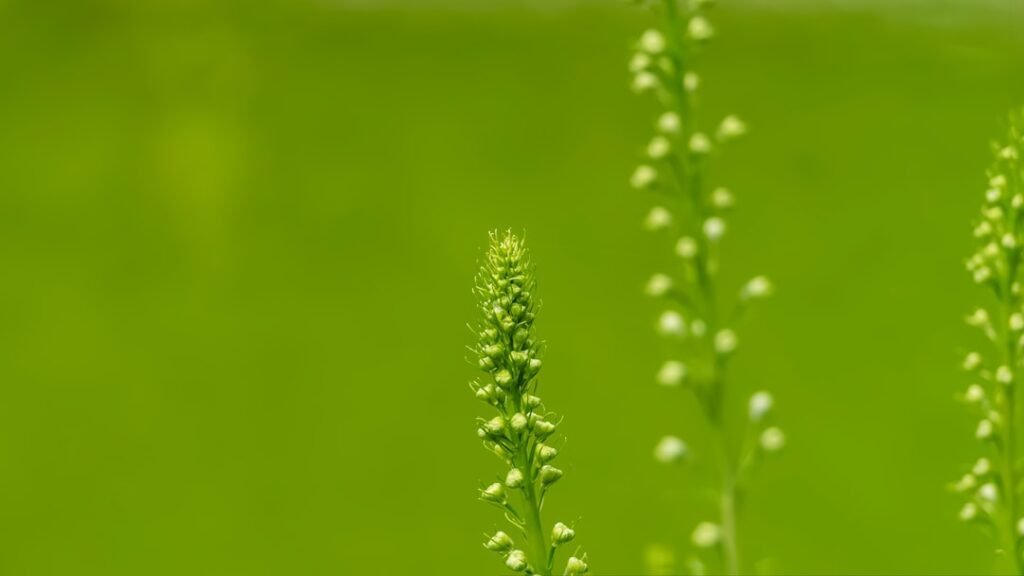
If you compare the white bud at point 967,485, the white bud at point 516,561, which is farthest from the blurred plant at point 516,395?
the white bud at point 967,485

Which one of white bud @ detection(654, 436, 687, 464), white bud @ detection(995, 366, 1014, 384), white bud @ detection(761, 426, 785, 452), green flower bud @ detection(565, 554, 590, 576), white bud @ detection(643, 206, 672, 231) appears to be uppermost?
→ white bud @ detection(643, 206, 672, 231)

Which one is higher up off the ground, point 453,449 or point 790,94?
point 790,94

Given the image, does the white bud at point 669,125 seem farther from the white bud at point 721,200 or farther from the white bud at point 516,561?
the white bud at point 516,561

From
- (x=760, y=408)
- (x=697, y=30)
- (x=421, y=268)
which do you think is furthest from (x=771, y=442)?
(x=421, y=268)

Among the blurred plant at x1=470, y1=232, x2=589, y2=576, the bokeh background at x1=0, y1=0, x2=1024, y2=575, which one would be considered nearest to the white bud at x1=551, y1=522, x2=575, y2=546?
the blurred plant at x1=470, y1=232, x2=589, y2=576

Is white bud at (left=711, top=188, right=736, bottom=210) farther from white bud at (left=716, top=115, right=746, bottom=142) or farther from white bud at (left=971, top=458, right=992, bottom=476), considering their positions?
white bud at (left=971, top=458, right=992, bottom=476)

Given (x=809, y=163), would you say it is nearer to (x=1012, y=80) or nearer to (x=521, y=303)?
(x=1012, y=80)

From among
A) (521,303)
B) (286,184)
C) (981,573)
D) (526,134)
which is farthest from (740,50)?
(521,303)
